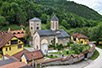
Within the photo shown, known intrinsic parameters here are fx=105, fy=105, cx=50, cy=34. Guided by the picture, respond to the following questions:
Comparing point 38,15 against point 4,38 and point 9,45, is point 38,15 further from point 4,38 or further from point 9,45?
point 9,45

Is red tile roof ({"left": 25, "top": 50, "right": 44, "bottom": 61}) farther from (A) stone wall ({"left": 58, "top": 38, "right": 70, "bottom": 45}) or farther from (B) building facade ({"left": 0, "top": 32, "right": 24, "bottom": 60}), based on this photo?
(A) stone wall ({"left": 58, "top": 38, "right": 70, "bottom": 45})

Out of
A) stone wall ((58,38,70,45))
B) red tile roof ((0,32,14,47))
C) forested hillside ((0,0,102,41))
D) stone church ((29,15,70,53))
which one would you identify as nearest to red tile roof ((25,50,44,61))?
red tile roof ((0,32,14,47))

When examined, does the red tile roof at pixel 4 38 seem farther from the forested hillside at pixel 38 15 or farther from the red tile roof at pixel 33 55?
the forested hillside at pixel 38 15

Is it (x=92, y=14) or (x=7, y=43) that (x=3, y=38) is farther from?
(x=92, y=14)

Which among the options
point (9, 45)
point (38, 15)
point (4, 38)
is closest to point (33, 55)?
point (9, 45)

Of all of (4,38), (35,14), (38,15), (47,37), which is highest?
(35,14)

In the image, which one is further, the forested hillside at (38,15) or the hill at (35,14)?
the hill at (35,14)

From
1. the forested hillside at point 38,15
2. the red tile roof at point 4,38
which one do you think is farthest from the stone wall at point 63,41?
the forested hillside at point 38,15

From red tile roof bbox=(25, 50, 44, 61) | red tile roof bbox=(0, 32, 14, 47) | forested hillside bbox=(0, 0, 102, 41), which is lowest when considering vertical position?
red tile roof bbox=(25, 50, 44, 61)

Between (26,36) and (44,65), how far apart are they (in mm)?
20788

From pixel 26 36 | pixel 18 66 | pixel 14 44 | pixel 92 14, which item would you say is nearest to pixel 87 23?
pixel 92 14

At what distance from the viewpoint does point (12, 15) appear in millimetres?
59938

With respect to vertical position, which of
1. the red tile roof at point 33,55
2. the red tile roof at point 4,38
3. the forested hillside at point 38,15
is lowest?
the red tile roof at point 33,55

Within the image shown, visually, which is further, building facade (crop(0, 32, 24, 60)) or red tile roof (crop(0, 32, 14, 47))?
red tile roof (crop(0, 32, 14, 47))
